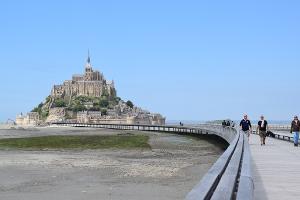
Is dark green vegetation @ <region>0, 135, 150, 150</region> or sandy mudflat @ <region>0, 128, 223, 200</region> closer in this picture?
sandy mudflat @ <region>0, 128, 223, 200</region>

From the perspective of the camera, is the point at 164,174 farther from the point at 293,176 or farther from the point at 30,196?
the point at 293,176

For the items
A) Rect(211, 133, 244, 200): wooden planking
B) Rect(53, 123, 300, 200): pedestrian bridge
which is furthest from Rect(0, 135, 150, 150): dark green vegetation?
Rect(211, 133, 244, 200): wooden planking

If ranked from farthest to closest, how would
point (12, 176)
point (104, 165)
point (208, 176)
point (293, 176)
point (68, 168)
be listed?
point (104, 165), point (68, 168), point (12, 176), point (293, 176), point (208, 176)

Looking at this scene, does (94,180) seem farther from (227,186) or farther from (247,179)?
(227,186)

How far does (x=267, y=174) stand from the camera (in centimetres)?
1273

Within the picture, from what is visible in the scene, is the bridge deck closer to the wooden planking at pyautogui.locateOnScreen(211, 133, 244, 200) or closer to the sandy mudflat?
the wooden planking at pyautogui.locateOnScreen(211, 133, 244, 200)

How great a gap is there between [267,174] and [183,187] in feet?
19.1

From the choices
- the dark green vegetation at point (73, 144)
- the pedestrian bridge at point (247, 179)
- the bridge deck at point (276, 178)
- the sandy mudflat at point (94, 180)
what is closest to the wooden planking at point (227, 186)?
the pedestrian bridge at point (247, 179)

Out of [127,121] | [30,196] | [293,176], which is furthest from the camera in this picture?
[127,121]

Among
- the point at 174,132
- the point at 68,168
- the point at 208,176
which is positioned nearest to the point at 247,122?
the point at 68,168

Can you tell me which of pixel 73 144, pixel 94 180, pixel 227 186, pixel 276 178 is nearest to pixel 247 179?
pixel 227 186

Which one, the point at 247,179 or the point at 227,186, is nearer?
the point at 227,186

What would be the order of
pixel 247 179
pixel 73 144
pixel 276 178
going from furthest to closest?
pixel 73 144 < pixel 276 178 < pixel 247 179

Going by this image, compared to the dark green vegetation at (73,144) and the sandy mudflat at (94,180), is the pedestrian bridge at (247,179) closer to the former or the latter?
the sandy mudflat at (94,180)
